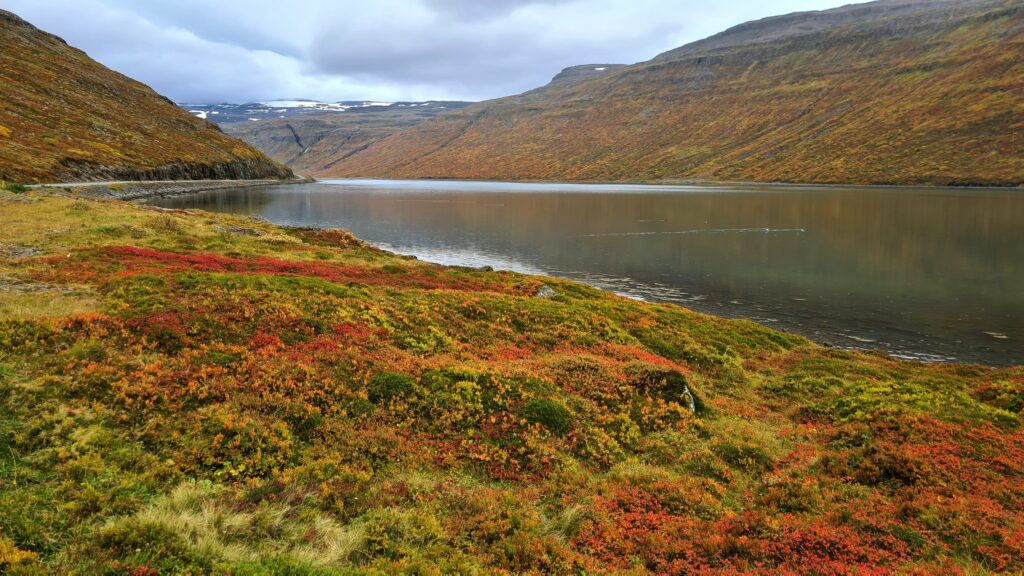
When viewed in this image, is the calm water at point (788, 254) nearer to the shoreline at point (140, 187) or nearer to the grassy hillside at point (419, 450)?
the shoreline at point (140, 187)

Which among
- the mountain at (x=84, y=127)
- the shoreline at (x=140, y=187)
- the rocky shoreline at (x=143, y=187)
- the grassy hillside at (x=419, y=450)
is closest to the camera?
the grassy hillside at (x=419, y=450)

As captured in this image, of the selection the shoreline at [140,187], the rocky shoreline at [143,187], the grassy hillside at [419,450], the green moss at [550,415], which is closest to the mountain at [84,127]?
the shoreline at [140,187]

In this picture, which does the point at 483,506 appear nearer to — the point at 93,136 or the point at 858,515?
the point at 858,515

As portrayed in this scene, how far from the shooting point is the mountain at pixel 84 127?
89.6 metres

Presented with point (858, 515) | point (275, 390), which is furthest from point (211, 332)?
point (858, 515)

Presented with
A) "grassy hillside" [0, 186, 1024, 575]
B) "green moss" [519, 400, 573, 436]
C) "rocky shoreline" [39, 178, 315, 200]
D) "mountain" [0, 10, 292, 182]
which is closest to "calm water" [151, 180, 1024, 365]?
"rocky shoreline" [39, 178, 315, 200]

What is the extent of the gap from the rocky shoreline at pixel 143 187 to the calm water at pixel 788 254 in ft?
17.2

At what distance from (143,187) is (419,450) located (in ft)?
385

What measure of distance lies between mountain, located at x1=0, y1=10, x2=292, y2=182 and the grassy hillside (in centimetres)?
7998

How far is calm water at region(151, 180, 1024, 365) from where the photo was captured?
35.5 meters

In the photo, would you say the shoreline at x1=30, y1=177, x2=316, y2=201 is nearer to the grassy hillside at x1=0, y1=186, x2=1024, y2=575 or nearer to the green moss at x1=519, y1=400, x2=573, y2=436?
the grassy hillside at x1=0, y1=186, x2=1024, y2=575

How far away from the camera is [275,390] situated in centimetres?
1240

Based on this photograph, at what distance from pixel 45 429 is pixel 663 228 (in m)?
83.8

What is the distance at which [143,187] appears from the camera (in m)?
102
